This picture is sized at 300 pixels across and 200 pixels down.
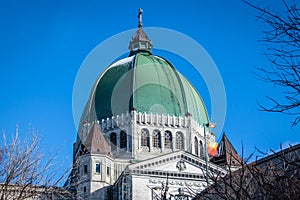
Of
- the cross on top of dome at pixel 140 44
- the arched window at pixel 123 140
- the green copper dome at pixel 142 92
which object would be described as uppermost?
the cross on top of dome at pixel 140 44

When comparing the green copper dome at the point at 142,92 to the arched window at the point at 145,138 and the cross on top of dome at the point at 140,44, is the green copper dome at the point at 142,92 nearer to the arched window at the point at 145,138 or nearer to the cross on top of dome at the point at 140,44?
the arched window at the point at 145,138

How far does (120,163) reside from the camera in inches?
2431

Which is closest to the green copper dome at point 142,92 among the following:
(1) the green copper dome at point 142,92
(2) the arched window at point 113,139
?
(1) the green copper dome at point 142,92

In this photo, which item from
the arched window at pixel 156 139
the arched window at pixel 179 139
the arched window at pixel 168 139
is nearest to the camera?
the arched window at pixel 156 139

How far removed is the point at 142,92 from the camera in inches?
2729

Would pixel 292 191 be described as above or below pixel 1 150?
below

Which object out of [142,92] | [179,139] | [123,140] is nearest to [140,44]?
[142,92]

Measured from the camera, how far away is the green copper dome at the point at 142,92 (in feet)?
226

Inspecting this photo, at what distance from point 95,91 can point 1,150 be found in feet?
170

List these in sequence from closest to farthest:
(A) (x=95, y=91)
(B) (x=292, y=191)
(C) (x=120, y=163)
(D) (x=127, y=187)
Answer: (B) (x=292, y=191) → (D) (x=127, y=187) → (C) (x=120, y=163) → (A) (x=95, y=91)

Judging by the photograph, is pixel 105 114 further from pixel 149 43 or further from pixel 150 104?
pixel 149 43

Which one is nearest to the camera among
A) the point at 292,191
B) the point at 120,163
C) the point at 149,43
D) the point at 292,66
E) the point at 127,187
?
the point at 292,66

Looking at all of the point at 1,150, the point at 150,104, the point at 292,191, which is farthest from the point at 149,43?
the point at 292,191

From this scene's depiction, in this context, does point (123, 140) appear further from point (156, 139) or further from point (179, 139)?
point (179, 139)
